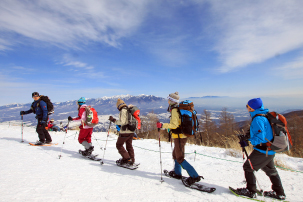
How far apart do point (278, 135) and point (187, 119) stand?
1735 mm

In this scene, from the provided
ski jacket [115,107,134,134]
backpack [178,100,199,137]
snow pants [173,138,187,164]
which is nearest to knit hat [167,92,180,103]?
backpack [178,100,199,137]

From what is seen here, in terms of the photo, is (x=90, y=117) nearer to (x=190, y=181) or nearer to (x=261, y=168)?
(x=190, y=181)

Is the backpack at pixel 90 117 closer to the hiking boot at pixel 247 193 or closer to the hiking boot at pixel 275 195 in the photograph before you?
the hiking boot at pixel 247 193

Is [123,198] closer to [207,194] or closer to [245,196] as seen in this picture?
[207,194]

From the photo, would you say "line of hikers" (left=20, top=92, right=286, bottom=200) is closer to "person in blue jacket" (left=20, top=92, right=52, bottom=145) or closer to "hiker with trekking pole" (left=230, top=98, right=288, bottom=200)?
"hiker with trekking pole" (left=230, top=98, right=288, bottom=200)

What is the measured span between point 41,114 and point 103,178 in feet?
17.3

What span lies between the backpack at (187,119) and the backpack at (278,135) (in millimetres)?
1439

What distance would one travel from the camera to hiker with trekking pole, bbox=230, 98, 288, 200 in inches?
115

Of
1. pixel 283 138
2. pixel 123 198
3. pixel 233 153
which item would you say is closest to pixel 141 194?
pixel 123 198

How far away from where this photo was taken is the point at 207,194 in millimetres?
3217

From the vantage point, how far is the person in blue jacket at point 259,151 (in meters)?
2.93

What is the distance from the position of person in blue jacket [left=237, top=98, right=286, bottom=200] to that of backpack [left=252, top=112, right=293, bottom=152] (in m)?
0.06

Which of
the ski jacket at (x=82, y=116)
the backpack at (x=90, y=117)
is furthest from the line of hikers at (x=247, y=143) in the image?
the ski jacket at (x=82, y=116)

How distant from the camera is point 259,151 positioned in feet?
10.2
